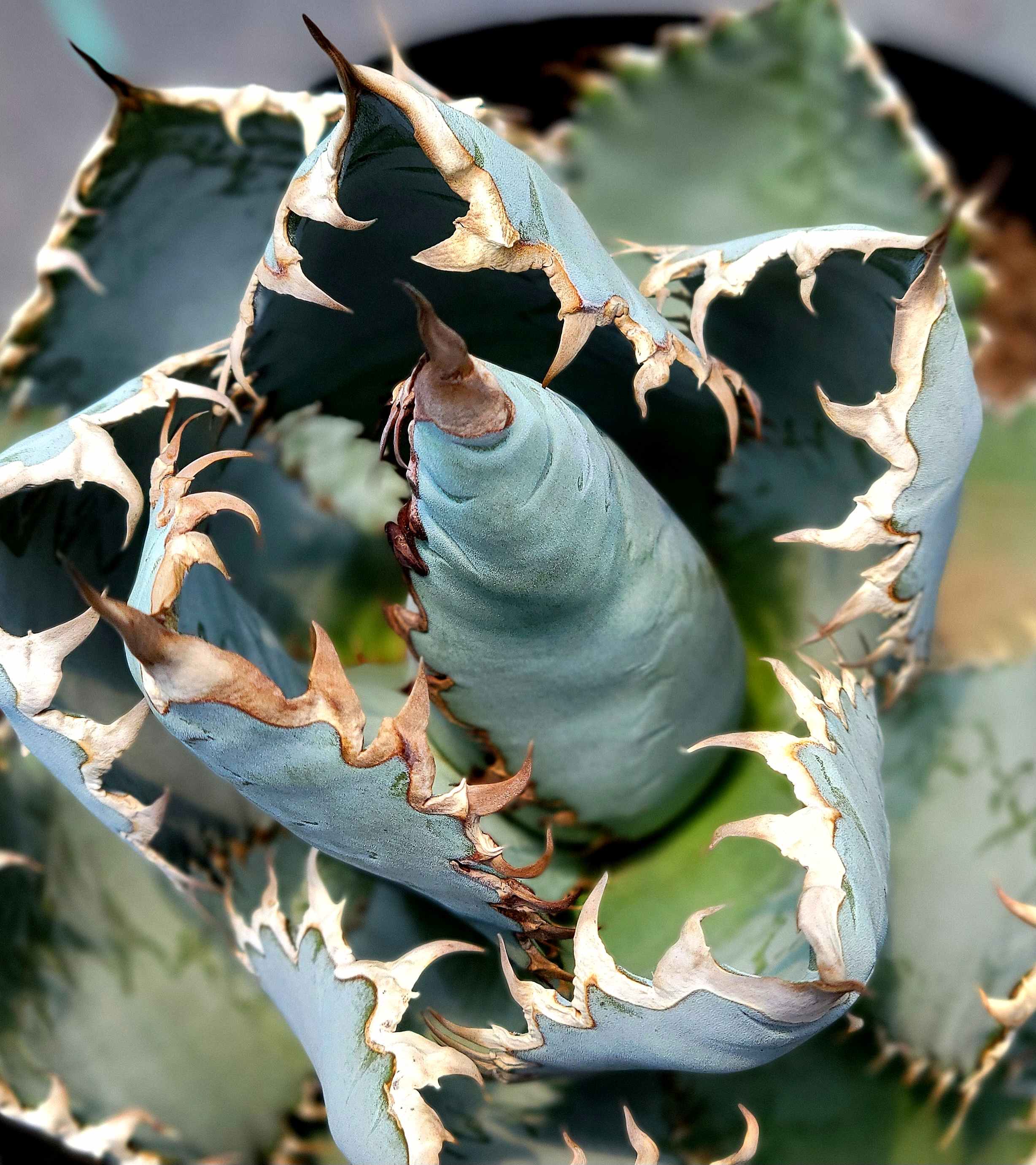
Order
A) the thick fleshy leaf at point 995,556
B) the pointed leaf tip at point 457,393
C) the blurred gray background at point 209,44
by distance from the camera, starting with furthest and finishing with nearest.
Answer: the blurred gray background at point 209,44, the thick fleshy leaf at point 995,556, the pointed leaf tip at point 457,393

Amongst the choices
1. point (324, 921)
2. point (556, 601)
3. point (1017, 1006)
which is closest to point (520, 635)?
point (556, 601)

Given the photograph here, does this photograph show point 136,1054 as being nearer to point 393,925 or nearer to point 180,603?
point 393,925

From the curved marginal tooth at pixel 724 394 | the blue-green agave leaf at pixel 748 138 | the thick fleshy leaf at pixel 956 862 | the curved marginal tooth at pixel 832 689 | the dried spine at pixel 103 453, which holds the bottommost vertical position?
the thick fleshy leaf at pixel 956 862

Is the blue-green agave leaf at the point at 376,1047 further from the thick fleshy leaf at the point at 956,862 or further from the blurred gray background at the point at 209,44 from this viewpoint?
the blurred gray background at the point at 209,44

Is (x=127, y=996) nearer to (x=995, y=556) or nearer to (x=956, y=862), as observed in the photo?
(x=956, y=862)

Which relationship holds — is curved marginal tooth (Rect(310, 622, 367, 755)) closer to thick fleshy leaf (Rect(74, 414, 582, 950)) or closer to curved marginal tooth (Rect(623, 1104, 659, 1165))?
thick fleshy leaf (Rect(74, 414, 582, 950))

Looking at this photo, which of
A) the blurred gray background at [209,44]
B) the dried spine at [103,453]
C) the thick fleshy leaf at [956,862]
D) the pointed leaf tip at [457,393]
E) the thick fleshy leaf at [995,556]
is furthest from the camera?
the blurred gray background at [209,44]

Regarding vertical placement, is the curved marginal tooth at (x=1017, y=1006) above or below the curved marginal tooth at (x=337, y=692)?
below

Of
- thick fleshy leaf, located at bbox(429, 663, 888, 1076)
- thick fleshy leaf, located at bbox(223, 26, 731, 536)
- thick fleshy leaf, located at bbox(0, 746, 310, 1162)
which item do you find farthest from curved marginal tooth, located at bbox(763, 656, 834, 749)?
thick fleshy leaf, located at bbox(0, 746, 310, 1162)

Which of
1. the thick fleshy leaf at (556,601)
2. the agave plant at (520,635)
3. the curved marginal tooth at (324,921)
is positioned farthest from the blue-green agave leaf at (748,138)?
Answer: the curved marginal tooth at (324,921)
